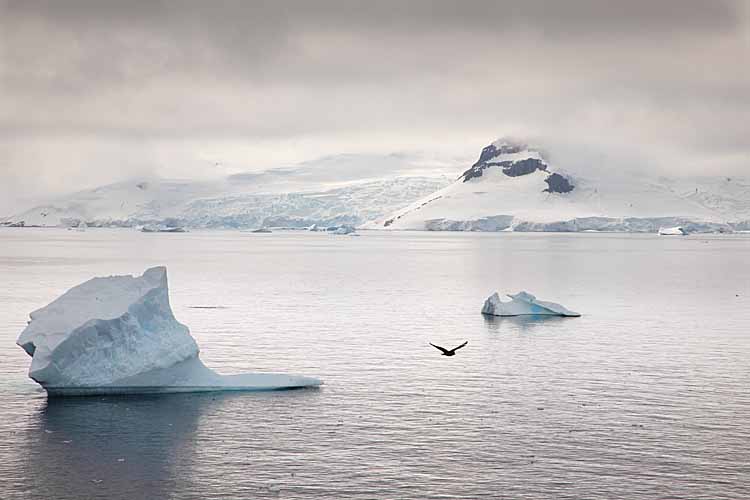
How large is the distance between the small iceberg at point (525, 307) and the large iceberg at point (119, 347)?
26.3 m

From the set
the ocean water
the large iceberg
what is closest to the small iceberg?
the ocean water

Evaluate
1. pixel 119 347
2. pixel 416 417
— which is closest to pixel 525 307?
pixel 416 417

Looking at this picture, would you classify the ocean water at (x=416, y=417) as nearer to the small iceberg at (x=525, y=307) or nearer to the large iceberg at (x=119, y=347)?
the large iceberg at (x=119, y=347)

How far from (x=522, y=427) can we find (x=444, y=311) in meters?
34.8

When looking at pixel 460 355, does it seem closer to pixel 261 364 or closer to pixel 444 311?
pixel 261 364

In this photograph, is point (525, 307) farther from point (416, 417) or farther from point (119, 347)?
point (119, 347)

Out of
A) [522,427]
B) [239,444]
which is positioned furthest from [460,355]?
[239,444]

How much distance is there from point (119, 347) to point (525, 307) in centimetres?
3187

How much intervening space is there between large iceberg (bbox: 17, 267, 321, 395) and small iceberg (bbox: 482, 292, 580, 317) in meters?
26.3

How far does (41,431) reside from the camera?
26.3 meters

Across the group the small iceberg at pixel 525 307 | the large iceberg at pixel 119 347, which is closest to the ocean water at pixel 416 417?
the large iceberg at pixel 119 347

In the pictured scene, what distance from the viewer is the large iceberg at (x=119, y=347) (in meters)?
30.3

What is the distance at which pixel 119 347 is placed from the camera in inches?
1232

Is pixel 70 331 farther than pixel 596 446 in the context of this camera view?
Yes
